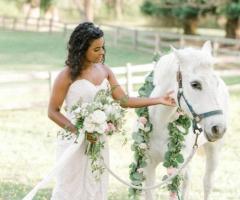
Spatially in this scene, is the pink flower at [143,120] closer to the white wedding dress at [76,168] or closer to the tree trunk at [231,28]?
the white wedding dress at [76,168]

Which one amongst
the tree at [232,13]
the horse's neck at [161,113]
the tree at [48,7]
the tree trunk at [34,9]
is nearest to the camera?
the horse's neck at [161,113]

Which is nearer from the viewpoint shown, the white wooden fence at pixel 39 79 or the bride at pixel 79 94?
the bride at pixel 79 94

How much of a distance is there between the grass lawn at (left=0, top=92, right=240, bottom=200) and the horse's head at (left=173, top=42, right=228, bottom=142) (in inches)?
64.3

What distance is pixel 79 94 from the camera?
13.9ft

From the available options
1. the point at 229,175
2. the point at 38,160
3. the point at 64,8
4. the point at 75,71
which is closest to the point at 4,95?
the point at 38,160

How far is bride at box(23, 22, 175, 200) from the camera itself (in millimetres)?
4227

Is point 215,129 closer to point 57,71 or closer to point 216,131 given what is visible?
point 216,131

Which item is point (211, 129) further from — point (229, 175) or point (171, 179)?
point (229, 175)

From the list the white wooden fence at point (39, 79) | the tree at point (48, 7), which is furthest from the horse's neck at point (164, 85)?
the tree at point (48, 7)

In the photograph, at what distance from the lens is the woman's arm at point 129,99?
4.51 metres

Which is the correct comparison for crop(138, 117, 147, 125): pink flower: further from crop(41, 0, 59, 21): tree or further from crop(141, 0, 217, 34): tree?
crop(41, 0, 59, 21): tree

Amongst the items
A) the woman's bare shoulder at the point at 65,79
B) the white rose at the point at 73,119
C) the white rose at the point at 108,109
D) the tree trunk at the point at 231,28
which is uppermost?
the woman's bare shoulder at the point at 65,79

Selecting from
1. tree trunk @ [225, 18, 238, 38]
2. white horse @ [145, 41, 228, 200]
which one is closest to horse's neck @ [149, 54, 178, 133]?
white horse @ [145, 41, 228, 200]

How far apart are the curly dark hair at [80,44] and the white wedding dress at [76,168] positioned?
10 cm
